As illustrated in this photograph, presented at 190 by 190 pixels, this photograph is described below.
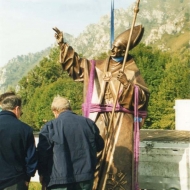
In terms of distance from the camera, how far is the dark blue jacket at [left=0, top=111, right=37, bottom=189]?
4824mm

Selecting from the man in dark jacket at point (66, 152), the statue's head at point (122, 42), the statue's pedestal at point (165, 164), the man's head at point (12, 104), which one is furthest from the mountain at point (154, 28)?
the man's head at point (12, 104)

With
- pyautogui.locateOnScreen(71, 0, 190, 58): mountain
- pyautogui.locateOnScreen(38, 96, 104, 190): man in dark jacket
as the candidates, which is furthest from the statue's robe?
pyautogui.locateOnScreen(71, 0, 190, 58): mountain

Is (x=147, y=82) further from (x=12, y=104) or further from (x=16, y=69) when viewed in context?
(x=16, y=69)

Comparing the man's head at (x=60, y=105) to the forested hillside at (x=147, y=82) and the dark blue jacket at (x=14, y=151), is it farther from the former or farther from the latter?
the forested hillside at (x=147, y=82)

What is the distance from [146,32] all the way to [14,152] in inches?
5897

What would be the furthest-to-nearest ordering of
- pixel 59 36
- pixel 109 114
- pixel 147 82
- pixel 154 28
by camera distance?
1. pixel 154 28
2. pixel 147 82
3. pixel 109 114
4. pixel 59 36

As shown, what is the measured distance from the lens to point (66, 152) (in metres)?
4.96

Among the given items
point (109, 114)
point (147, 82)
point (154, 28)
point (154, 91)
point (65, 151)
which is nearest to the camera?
point (65, 151)

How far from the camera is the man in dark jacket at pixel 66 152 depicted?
4941mm

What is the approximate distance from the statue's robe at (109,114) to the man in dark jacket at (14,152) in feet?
4.85

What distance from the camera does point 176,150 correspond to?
25.9ft

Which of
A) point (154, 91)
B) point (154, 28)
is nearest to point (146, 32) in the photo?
point (154, 28)

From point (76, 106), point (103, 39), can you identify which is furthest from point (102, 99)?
point (103, 39)

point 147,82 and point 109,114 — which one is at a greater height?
point 147,82
